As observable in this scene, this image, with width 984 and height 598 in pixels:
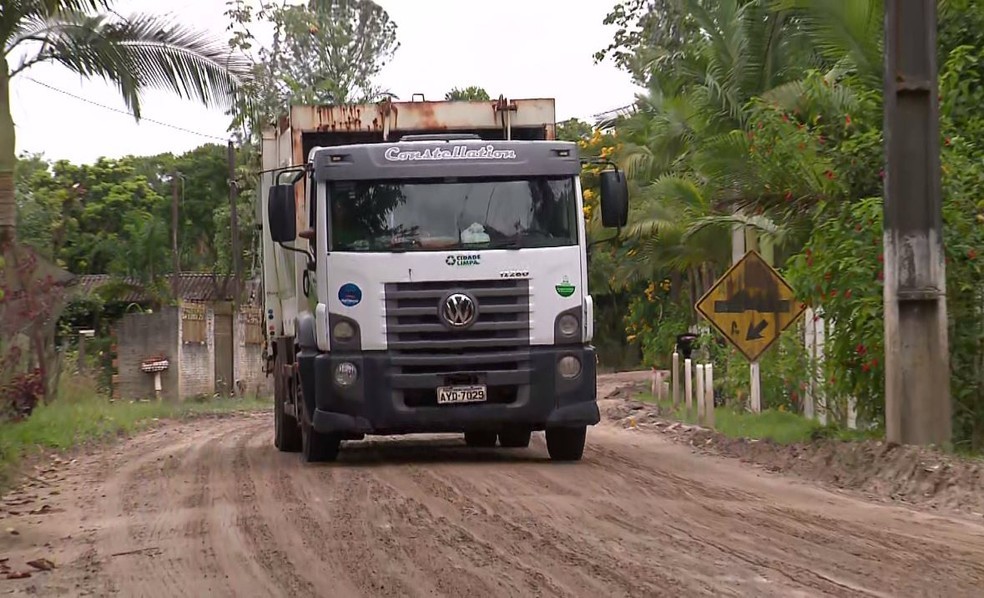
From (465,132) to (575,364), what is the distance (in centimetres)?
305

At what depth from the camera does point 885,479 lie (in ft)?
39.4

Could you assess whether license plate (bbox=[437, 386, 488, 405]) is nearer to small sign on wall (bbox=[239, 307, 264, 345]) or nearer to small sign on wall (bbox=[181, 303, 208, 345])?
small sign on wall (bbox=[181, 303, 208, 345])

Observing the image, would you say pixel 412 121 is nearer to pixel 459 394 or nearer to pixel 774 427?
pixel 459 394

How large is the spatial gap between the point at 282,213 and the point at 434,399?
7.48 feet

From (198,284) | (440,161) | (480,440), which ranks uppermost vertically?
(440,161)

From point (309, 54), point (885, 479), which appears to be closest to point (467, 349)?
point (885, 479)

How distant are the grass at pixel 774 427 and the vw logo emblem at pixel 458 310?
12.8 feet

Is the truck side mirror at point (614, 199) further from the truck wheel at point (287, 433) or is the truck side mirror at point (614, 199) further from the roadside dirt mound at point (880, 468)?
the truck wheel at point (287, 433)

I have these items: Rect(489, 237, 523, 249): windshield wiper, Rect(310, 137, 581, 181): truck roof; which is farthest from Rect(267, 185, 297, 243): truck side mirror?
Rect(489, 237, 523, 249): windshield wiper

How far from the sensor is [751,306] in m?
17.7

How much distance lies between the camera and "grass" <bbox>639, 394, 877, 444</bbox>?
48.5 feet

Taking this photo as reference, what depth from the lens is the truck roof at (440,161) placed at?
44.3 ft

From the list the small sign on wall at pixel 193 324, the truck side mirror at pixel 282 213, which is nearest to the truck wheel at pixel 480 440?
the truck side mirror at pixel 282 213

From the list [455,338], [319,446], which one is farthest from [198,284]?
[455,338]
